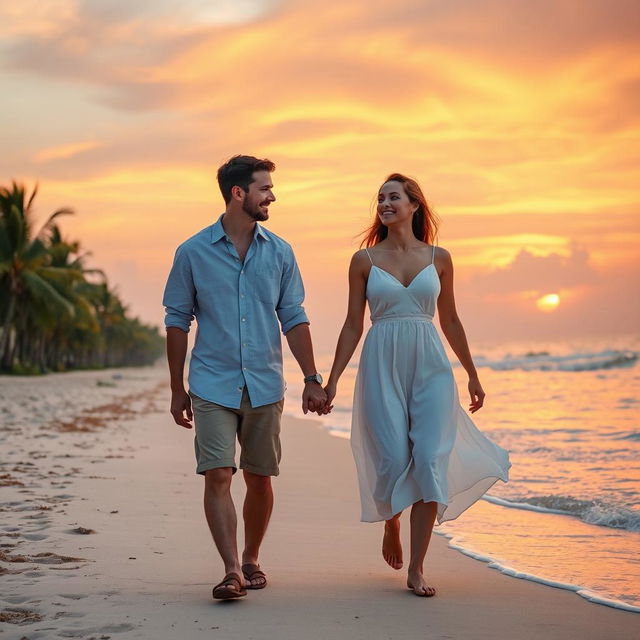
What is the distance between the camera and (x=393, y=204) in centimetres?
471

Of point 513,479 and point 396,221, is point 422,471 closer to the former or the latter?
point 396,221

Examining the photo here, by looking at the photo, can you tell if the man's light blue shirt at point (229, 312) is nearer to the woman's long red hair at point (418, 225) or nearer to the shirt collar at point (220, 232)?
the shirt collar at point (220, 232)

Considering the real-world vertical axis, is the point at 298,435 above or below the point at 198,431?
below

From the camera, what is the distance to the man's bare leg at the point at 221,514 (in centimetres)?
411

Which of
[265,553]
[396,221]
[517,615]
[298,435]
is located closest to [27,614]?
[265,553]

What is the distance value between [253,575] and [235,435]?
71 cm

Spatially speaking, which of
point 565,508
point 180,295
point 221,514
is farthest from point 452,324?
point 565,508

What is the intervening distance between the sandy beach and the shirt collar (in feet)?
5.74

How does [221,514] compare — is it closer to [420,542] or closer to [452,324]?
[420,542]

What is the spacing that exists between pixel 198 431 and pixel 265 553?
135cm

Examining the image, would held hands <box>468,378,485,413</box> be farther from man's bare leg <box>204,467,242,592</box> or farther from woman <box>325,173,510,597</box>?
man's bare leg <box>204,467,242,592</box>

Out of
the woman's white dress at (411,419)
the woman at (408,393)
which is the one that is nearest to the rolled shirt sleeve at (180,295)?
the woman at (408,393)

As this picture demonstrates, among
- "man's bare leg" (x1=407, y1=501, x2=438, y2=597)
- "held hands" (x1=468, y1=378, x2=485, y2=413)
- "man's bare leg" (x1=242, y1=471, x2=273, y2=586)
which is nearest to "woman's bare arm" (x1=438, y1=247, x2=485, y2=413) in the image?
"held hands" (x1=468, y1=378, x2=485, y2=413)

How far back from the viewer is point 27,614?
12.0 ft
